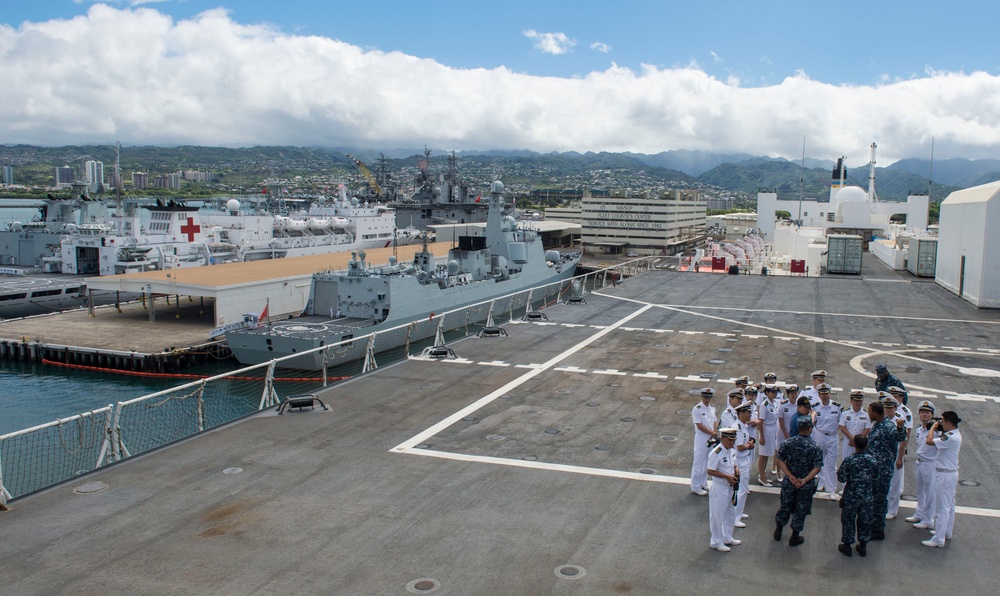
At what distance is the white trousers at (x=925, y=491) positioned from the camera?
8484mm

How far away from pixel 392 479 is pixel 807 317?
21.5 meters

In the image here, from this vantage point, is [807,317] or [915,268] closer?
[807,317]

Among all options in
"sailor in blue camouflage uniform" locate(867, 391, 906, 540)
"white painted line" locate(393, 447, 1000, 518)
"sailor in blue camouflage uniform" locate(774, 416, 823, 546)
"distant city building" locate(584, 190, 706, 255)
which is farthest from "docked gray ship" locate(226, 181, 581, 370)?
"distant city building" locate(584, 190, 706, 255)

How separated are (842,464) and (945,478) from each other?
1388 mm

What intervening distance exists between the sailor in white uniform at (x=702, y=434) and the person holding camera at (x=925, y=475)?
7.92 ft

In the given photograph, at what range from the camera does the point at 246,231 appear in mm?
57531

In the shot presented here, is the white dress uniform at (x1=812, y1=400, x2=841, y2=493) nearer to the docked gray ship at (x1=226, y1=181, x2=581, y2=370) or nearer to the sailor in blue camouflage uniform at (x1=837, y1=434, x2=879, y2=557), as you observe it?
the sailor in blue camouflage uniform at (x1=837, y1=434, x2=879, y2=557)

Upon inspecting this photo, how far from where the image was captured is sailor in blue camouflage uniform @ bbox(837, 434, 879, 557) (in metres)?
7.89

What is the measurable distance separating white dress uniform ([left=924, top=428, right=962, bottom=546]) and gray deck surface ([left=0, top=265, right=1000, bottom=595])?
218 mm

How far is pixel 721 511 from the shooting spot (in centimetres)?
795

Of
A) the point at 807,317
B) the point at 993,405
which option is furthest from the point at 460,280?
the point at 993,405

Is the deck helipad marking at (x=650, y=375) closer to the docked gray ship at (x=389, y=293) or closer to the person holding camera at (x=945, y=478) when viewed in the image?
the person holding camera at (x=945, y=478)

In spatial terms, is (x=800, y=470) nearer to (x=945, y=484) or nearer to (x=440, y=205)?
(x=945, y=484)

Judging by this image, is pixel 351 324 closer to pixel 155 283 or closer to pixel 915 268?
pixel 155 283
